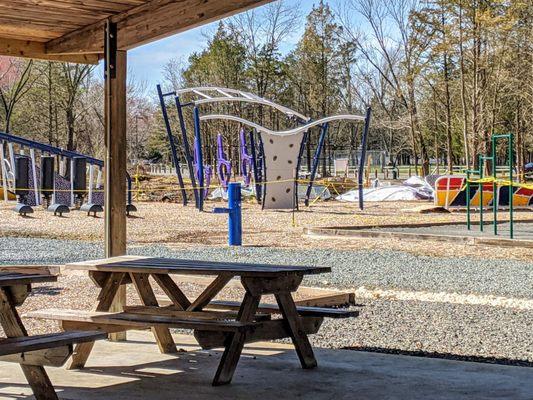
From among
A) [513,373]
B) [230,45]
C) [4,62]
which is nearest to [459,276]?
[513,373]

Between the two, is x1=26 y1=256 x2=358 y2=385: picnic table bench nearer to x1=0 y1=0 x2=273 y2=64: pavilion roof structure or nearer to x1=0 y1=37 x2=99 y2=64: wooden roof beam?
x1=0 y1=0 x2=273 y2=64: pavilion roof structure

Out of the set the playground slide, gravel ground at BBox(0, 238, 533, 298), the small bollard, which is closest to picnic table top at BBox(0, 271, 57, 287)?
gravel ground at BBox(0, 238, 533, 298)

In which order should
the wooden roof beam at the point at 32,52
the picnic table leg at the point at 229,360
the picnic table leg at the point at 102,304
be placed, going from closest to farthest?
the picnic table leg at the point at 229,360, the picnic table leg at the point at 102,304, the wooden roof beam at the point at 32,52

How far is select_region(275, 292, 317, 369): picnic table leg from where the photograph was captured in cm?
488

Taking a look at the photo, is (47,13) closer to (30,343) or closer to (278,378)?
(30,343)

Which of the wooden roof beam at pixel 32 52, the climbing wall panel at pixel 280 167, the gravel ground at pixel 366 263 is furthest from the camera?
→ the climbing wall panel at pixel 280 167

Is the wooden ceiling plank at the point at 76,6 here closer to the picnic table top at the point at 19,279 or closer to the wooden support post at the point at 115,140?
the wooden support post at the point at 115,140

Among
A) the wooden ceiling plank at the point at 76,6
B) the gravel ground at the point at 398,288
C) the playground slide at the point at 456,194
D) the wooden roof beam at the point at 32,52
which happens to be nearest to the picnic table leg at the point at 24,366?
the wooden ceiling plank at the point at 76,6

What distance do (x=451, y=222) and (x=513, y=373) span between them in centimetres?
1461

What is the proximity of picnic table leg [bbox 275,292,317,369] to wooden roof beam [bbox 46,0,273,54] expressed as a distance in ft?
5.76

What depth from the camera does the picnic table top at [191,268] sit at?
457 cm

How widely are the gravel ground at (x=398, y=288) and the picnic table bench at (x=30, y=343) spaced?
2.44 meters

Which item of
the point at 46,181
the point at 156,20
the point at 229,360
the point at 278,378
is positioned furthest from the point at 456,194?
the point at 229,360

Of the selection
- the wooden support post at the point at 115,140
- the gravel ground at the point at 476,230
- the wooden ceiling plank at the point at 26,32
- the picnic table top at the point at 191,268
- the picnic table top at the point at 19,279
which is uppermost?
the wooden ceiling plank at the point at 26,32
